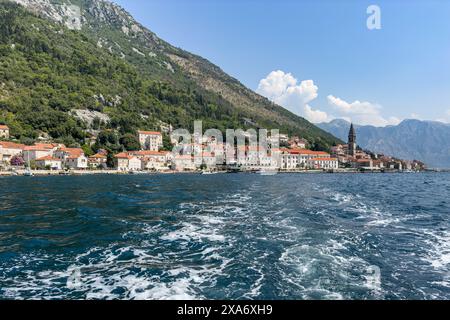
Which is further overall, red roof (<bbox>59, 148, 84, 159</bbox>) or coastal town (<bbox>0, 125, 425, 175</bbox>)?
red roof (<bbox>59, 148, 84, 159</bbox>)

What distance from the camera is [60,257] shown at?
1171 cm

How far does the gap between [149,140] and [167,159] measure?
19356mm

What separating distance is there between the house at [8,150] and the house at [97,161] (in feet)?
71.2

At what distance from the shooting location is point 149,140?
148 metres

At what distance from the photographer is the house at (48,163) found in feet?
319

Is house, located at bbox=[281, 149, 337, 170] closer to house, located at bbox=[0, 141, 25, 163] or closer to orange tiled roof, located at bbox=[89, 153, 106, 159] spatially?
orange tiled roof, located at bbox=[89, 153, 106, 159]

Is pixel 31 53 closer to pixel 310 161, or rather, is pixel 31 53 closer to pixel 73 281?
pixel 310 161

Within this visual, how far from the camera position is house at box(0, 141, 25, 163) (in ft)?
313

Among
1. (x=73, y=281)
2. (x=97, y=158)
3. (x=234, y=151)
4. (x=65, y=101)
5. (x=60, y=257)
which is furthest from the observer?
(x=234, y=151)

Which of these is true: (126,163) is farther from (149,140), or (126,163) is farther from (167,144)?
(167,144)

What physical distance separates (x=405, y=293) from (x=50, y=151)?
117055 millimetres

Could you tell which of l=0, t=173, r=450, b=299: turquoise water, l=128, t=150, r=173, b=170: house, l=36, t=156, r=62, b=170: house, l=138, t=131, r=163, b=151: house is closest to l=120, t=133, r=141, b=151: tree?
l=128, t=150, r=173, b=170: house

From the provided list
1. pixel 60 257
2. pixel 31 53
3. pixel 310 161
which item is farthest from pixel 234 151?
pixel 60 257

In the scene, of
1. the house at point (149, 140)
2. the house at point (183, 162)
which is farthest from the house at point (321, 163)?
the house at point (149, 140)
